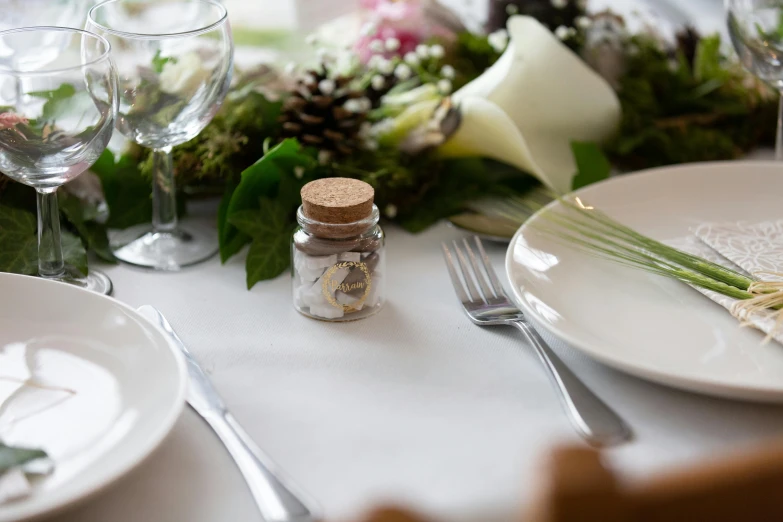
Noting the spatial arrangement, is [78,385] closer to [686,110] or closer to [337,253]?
[337,253]

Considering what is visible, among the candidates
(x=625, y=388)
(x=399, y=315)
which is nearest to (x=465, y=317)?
(x=399, y=315)

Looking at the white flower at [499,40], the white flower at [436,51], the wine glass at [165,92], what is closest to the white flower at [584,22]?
the white flower at [499,40]

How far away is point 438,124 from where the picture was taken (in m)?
1.04

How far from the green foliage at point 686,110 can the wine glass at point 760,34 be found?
0.16m

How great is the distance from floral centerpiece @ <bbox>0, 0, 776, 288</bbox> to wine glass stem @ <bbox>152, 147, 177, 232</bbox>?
4 cm

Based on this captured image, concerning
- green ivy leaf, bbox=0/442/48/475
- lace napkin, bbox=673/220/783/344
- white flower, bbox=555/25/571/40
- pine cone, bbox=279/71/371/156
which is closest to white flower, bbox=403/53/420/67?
pine cone, bbox=279/71/371/156

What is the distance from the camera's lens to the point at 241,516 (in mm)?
579

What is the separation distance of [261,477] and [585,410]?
0.88 ft

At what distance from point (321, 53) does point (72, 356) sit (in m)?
0.60

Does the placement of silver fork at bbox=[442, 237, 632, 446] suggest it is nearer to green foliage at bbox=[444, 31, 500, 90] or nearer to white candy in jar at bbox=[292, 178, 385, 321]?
white candy in jar at bbox=[292, 178, 385, 321]

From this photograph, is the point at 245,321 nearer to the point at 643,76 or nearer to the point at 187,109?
the point at 187,109

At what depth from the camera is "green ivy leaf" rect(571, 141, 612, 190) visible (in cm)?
109

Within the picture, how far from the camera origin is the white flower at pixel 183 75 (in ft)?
2.81

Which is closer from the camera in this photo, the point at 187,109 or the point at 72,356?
the point at 72,356
